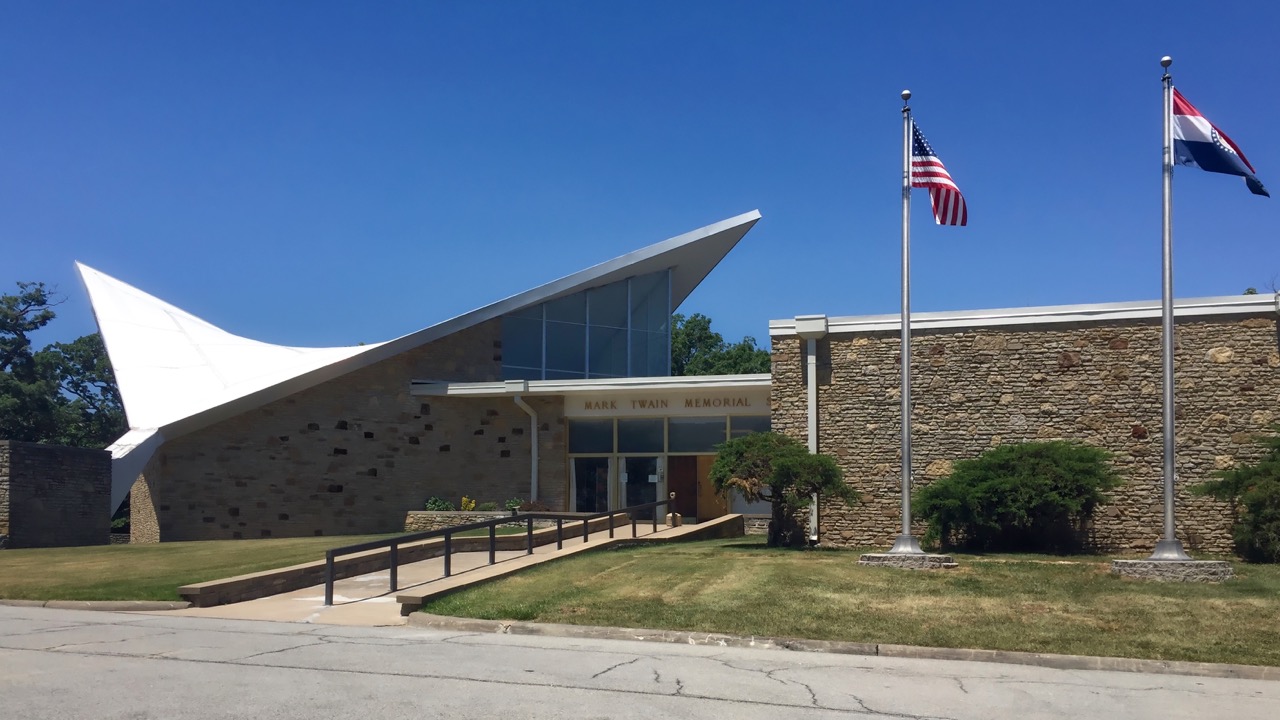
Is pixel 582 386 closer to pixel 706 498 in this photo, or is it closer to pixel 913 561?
pixel 706 498

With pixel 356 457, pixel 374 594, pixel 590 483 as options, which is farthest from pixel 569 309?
pixel 374 594

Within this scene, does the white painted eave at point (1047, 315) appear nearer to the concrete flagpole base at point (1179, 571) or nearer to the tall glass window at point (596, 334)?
the concrete flagpole base at point (1179, 571)

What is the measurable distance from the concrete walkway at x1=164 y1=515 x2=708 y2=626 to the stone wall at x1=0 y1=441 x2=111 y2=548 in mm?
10091

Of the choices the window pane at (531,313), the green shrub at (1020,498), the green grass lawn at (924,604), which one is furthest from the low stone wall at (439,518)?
the green shrub at (1020,498)

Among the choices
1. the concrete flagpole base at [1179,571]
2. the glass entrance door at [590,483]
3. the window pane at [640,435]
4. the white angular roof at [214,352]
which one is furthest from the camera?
the glass entrance door at [590,483]

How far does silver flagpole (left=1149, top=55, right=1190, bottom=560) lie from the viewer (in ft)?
46.9

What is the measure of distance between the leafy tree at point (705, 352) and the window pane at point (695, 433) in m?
31.7

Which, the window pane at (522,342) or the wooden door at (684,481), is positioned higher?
the window pane at (522,342)

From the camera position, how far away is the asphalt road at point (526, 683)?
296 inches

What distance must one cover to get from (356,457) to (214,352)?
6734mm

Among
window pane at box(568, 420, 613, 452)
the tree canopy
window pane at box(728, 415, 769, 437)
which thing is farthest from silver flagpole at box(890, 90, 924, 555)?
the tree canopy

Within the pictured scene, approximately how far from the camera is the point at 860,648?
10742mm

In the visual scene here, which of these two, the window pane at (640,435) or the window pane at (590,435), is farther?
the window pane at (590,435)

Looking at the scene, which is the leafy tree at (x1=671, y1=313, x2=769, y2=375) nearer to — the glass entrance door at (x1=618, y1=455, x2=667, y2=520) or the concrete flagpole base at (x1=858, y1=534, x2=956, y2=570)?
the glass entrance door at (x1=618, y1=455, x2=667, y2=520)
